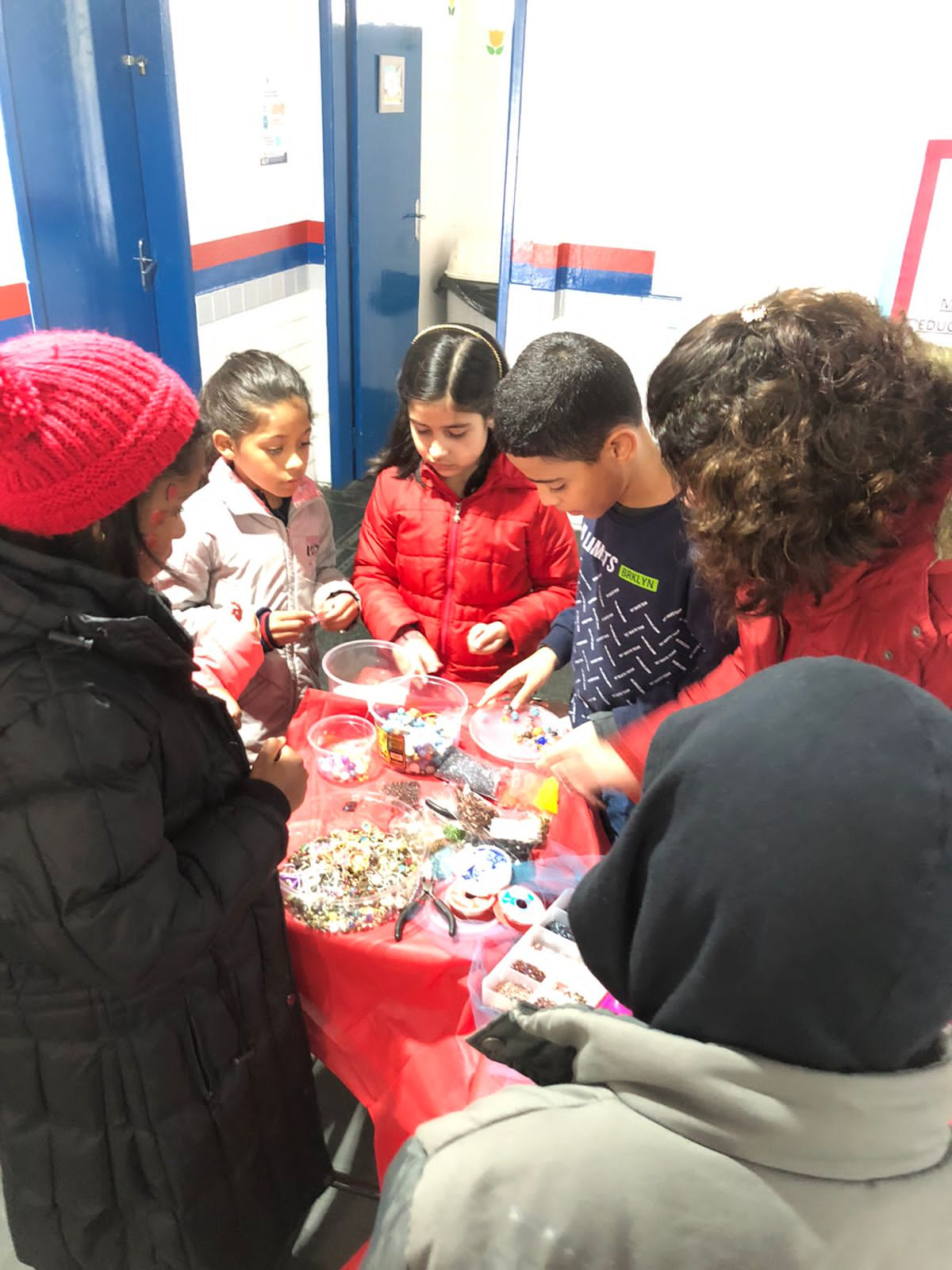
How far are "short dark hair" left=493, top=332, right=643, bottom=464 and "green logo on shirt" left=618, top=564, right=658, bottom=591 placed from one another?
24cm

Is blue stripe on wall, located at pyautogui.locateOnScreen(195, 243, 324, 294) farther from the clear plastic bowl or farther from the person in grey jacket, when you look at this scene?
the person in grey jacket

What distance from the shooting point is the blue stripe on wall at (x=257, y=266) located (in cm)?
407

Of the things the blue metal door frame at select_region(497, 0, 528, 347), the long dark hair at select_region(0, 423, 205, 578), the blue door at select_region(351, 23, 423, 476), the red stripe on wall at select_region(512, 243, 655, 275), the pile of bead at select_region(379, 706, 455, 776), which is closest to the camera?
the long dark hair at select_region(0, 423, 205, 578)

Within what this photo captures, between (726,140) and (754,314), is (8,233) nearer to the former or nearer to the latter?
(726,140)

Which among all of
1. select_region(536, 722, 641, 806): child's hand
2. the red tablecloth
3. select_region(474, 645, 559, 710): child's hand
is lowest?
the red tablecloth

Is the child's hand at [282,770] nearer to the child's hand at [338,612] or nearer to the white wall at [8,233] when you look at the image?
the child's hand at [338,612]

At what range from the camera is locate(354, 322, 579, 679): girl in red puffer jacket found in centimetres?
208

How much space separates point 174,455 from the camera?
1045mm

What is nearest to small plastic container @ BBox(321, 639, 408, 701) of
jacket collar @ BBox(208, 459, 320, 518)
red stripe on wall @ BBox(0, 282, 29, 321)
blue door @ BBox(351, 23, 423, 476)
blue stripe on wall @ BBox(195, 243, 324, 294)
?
jacket collar @ BBox(208, 459, 320, 518)

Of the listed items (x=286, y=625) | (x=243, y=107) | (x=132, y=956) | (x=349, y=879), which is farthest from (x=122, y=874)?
(x=243, y=107)

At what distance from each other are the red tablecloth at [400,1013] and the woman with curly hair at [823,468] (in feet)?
1.98

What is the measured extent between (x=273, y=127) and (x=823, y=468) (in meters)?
4.22

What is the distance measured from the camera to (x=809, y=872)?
0.60 meters

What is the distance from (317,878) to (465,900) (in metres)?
0.25
